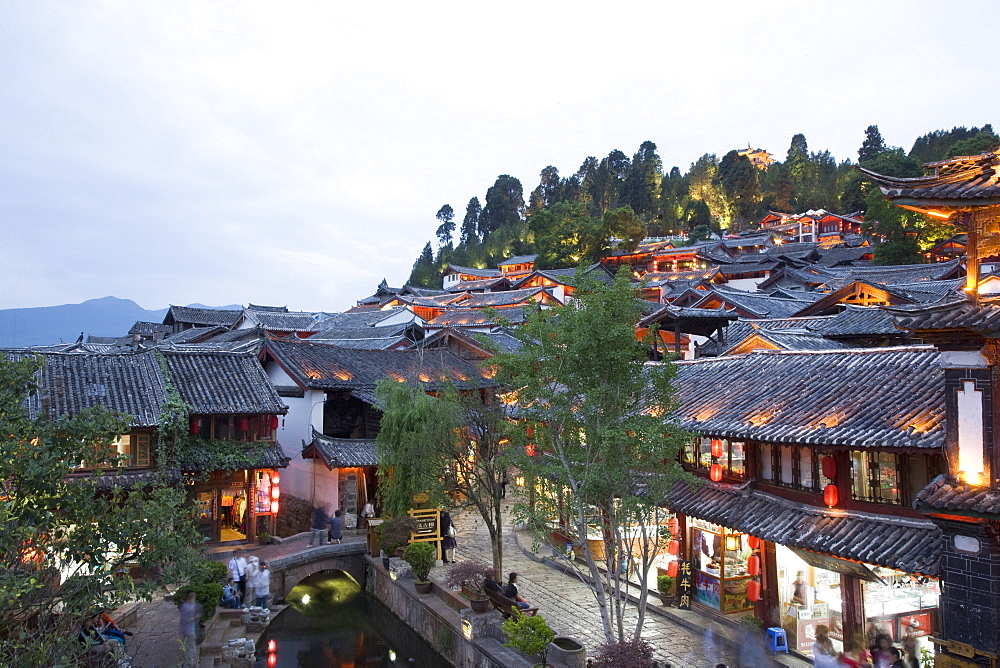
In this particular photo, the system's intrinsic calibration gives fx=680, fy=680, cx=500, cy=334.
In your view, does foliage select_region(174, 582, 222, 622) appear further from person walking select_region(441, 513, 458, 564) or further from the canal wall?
person walking select_region(441, 513, 458, 564)

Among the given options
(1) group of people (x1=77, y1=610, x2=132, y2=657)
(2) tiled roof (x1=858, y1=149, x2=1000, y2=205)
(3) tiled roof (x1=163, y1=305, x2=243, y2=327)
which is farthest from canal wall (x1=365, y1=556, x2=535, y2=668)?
(3) tiled roof (x1=163, y1=305, x2=243, y2=327)

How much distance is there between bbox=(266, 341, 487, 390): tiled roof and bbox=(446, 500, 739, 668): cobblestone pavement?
733cm

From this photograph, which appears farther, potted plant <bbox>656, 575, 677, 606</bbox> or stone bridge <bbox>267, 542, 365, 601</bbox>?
stone bridge <bbox>267, 542, 365, 601</bbox>

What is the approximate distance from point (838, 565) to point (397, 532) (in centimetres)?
1297

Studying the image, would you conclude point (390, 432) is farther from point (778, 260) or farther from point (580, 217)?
point (580, 217)

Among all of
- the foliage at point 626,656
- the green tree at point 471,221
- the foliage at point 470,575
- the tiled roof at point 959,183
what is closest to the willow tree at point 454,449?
the foliage at point 470,575

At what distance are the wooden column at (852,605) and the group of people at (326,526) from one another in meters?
16.6

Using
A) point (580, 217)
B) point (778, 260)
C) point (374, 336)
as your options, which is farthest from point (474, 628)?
point (580, 217)

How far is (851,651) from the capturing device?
13.5 m

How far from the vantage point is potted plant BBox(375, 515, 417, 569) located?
2150 centimetres

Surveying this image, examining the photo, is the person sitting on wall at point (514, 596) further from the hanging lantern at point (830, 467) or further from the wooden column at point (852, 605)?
the hanging lantern at point (830, 467)

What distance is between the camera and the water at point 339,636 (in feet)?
61.5

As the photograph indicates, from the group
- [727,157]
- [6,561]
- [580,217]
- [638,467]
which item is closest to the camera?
[6,561]

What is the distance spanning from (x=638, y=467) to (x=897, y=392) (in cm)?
539
